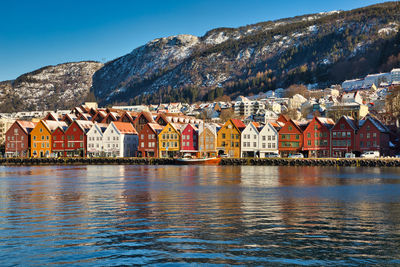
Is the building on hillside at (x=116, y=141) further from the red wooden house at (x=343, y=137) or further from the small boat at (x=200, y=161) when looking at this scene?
the red wooden house at (x=343, y=137)

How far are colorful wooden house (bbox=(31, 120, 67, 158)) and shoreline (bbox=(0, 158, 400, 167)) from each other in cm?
835

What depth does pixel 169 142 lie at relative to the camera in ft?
363

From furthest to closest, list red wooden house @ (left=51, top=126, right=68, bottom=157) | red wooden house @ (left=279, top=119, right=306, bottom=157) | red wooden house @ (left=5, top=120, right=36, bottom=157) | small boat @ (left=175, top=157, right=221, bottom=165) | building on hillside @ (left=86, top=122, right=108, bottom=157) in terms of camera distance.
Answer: red wooden house @ (left=5, top=120, right=36, bottom=157), red wooden house @ (left=51, top=126, right=68, bottom=157), building on hillside @ (left=86, top=122, right=108, bottom=157), red wooden house @ (left=279, top=119, right=306, bottom=157), small boat @ (left=175, top=157, right=221, bottom=165)

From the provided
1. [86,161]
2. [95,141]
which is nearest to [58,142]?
[95,141]

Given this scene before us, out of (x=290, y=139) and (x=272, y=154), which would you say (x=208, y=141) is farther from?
(x=290, y=139)

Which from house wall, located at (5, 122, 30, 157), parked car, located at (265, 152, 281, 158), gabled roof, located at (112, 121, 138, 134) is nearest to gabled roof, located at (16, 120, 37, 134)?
house wall, located at (5, 122, 30, 157)

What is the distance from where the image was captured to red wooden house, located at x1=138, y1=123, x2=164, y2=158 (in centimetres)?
11250

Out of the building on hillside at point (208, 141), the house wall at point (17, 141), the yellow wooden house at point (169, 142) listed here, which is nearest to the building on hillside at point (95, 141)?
the yellow wooden house at point (169, 142)

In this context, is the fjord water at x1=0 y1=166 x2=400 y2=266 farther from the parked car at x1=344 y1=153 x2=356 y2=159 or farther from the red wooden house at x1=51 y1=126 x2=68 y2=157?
the red wooden house at x1=51 y1=126 x2=68 y2=157

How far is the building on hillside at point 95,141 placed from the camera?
11525 cm

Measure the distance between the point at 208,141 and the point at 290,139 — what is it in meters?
19.2

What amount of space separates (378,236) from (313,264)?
6033mm

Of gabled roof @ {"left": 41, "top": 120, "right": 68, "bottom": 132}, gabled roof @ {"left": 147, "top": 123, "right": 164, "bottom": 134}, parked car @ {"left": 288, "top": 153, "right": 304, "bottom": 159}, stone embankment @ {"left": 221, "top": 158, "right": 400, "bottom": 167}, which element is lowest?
stone embankment @ {"left": 221, "top": 158, "right": 400, "bottom": 167}

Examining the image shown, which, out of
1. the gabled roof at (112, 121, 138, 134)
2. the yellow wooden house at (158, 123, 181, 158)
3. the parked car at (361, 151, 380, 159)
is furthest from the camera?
the gabled roof at (112, 121, 138, 134)
